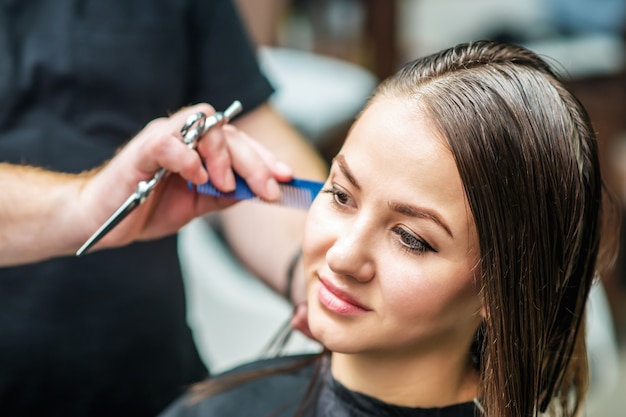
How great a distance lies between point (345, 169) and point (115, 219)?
10.0 inches

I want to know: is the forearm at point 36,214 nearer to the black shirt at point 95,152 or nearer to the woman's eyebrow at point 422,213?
the black shirt at point 95,152

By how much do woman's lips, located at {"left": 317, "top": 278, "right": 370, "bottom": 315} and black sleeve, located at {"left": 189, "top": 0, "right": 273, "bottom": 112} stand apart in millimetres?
459

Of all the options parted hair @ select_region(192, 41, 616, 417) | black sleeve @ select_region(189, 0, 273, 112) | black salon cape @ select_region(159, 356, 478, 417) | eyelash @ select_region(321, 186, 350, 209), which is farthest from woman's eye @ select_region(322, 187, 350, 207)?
black sleeve @ select_region(189, 0, 273, 112)

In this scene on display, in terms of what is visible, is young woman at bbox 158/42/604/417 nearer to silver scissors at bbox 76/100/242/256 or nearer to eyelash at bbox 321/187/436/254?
eyelash at bbox 321/187/436/254

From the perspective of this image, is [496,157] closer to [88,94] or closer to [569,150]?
[569,150]

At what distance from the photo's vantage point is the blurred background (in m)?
1.61

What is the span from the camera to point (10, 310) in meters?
1.06

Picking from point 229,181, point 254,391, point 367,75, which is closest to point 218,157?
point 229,181

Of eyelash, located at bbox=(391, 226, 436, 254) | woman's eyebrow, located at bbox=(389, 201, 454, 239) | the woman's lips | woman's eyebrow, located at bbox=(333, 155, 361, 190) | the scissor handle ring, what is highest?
the scissor handle ring

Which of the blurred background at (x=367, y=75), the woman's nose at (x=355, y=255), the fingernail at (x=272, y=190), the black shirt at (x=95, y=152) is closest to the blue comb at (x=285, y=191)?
the fingernail at (x=272, y=190)

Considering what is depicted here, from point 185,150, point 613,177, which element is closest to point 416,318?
point 185,150

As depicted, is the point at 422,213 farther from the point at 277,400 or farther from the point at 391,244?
the point at 277,400

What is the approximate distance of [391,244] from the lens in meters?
0.77

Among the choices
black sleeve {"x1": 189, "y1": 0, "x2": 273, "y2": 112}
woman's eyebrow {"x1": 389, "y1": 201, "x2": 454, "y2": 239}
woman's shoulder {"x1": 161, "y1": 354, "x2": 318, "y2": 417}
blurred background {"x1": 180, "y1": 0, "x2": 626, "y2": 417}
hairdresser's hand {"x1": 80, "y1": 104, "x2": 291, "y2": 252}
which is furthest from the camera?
blurred background {"x1": 180, "y1": 0, "x2": 626, "y2": 417}
